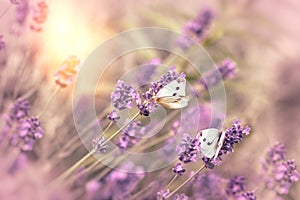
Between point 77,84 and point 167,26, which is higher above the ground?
point 167,26

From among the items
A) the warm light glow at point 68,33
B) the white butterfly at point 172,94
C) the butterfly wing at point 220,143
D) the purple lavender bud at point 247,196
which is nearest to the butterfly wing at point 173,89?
the white butterfly at point 172,94

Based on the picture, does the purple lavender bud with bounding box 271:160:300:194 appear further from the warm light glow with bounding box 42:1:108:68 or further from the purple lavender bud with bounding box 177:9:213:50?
the warm light glow with bounding box 42:1:108:68

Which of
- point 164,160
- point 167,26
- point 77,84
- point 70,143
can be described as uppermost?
point 167,26

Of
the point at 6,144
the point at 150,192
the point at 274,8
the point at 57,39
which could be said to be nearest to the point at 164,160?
the point at 150,192

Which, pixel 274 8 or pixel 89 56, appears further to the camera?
pixel 274 8

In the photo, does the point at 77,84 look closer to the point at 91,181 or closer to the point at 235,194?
the point at 91,181

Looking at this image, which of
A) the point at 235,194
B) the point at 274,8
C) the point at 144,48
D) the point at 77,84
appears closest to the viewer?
the point at 235,194

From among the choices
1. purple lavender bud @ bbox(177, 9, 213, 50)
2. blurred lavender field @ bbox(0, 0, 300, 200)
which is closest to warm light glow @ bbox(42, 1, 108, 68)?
blurred lavender field @ bbox(0, 0, 300, 200)
